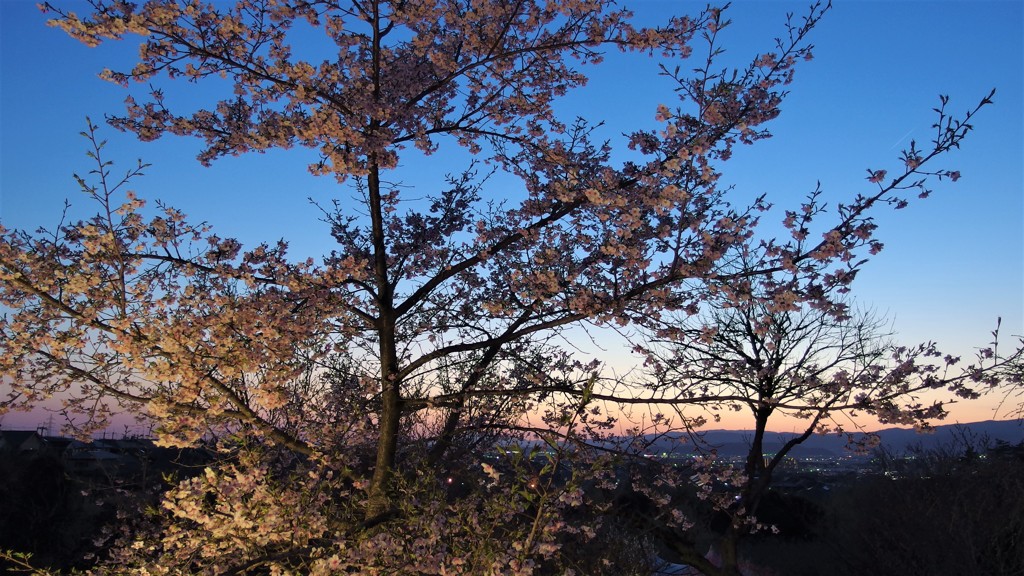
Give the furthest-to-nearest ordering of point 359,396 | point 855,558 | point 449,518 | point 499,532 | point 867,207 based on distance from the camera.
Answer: point 855,558, point 359,396, point 499,532, point 867,207, point 449,518

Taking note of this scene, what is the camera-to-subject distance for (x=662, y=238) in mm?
5414

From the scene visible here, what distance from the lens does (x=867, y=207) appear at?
16.7ft

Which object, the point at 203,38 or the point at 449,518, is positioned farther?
the point at 203,38

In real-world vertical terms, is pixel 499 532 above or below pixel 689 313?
below

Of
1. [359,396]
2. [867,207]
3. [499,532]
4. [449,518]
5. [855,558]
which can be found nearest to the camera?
[449,518]

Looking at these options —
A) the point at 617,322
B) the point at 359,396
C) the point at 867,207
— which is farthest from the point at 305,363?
the point at 867,207

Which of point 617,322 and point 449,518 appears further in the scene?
point 617,322

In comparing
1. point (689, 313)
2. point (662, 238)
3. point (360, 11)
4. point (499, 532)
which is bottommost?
point (499, 532)

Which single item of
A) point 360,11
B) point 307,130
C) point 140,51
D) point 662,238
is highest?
point 360,11

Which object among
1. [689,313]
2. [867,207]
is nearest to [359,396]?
[689,313]

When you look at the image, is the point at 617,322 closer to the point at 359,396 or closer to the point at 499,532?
the point at 499,532

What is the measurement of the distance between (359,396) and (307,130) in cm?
318

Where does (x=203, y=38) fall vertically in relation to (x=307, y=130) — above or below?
above

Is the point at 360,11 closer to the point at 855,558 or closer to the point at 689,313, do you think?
the point at 689,313
